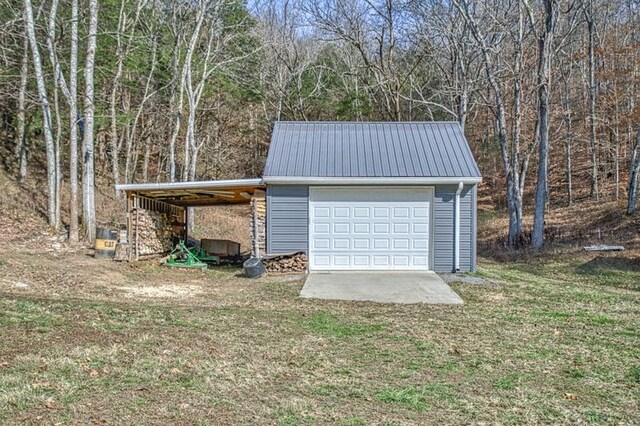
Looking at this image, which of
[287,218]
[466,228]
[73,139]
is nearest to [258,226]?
[287,218]

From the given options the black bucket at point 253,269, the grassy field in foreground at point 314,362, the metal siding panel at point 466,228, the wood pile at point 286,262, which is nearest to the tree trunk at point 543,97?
the metal siding panel at point 466,228

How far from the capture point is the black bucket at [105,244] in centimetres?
1070

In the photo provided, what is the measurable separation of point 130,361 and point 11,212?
11.9 m

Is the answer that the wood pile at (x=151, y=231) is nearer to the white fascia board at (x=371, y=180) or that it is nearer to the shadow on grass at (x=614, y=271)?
the white fascia board at (x=371, y=180)

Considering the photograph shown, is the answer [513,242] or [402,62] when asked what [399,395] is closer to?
[513,242]

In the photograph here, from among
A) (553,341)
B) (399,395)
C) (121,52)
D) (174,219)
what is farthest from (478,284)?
(121,52)

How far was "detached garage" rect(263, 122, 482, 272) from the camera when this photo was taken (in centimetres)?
1023

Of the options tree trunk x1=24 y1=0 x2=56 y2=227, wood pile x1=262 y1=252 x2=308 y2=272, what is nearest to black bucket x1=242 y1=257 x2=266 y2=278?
wood pile x1=262 y1=252 x2=308 y2=272

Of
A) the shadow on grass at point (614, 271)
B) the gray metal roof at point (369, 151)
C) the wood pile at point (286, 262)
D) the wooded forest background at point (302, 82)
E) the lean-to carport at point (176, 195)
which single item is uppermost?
the wooded forest background at point (302, 82)

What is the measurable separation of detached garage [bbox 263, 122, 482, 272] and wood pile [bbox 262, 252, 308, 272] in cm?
18

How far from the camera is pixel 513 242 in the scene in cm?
1510

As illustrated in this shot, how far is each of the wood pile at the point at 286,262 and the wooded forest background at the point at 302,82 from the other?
4954 mm

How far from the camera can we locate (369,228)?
10359mm

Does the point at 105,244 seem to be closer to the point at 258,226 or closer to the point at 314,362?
the point at 258,226
